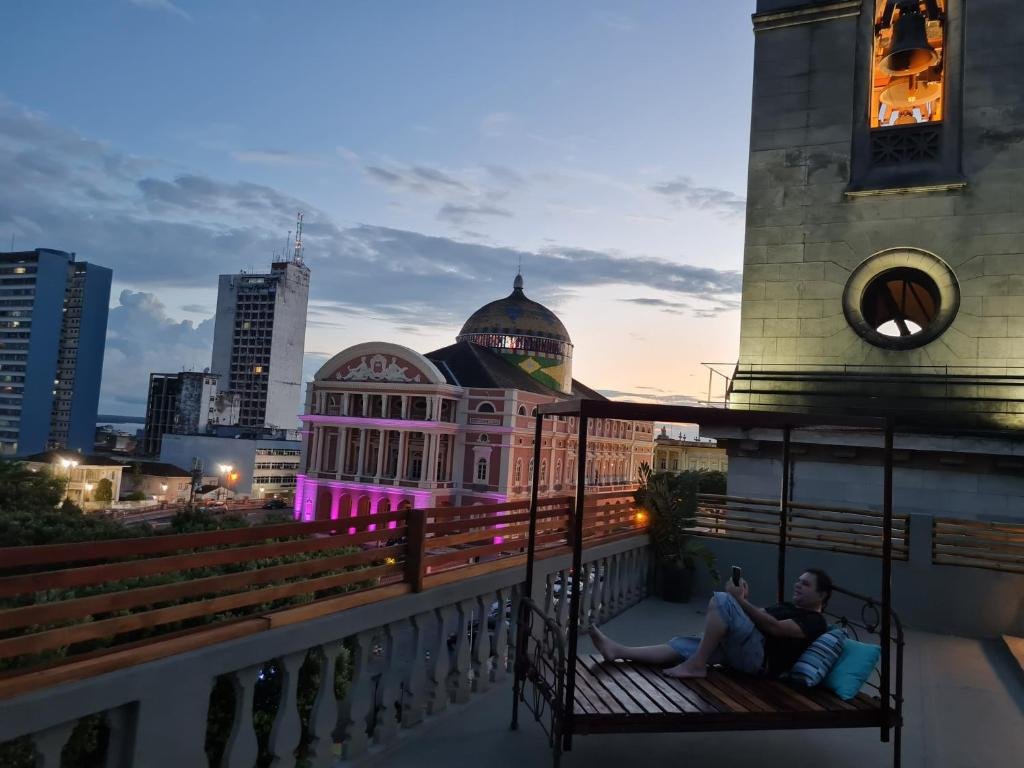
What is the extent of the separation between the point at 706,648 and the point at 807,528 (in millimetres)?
6485

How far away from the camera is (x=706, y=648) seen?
5.29 m

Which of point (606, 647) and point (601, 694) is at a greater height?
point (606, 647)

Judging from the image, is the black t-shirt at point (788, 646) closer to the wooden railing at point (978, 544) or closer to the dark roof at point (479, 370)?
the wooden railing at point (978, 544)

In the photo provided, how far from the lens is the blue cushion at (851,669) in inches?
203

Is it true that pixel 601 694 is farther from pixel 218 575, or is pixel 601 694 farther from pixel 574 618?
pixel 218 575

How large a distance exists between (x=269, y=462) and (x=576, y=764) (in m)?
86.6

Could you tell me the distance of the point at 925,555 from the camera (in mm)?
10320

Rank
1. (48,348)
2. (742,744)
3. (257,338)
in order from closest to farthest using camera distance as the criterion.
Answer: (742,744), (48,348), (257,338)

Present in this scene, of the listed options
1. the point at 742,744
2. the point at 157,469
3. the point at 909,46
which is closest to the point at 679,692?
the point at 742,744

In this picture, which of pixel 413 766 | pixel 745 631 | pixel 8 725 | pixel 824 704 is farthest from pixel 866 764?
pixel 8 725

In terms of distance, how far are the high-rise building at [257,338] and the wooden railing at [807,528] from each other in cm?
12335

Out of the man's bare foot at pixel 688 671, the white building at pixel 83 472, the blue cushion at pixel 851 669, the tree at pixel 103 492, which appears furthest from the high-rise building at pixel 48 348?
the blue cushion at pixel 851 669

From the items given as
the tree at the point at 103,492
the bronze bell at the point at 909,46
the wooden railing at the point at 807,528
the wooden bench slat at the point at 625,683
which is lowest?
the tree at the point at 103,492

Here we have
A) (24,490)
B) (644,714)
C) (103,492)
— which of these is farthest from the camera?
(103,492)
